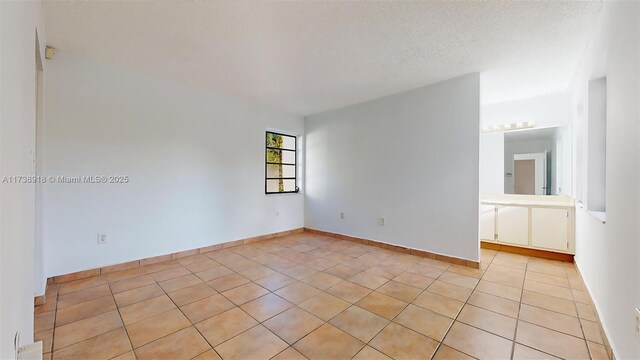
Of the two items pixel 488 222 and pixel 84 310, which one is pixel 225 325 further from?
pixel 488 222

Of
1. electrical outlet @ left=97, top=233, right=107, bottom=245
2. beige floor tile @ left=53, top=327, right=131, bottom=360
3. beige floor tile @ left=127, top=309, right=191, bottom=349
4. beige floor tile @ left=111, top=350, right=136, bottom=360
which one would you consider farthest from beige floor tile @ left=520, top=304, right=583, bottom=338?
electrical outlet @ left=97, top=233, right=107, bottom=245

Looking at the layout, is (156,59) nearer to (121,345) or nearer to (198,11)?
(198,11)

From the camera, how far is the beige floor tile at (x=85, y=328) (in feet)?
5.81

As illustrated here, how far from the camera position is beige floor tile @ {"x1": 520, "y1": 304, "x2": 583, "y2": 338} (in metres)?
1.89

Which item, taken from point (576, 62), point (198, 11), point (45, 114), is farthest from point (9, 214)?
point (576, 62)

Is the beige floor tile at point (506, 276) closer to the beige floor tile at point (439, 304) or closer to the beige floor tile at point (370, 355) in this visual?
the beige floor tile at point (439, 304)

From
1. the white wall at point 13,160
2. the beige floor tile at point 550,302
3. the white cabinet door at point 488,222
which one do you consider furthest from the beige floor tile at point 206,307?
the white cabinet door at point 488,222

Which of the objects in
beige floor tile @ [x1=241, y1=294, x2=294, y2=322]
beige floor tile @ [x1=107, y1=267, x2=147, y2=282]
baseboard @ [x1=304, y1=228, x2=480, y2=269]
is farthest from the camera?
baseboard @ [x1=304, y1=228, x2=480, y2=269]

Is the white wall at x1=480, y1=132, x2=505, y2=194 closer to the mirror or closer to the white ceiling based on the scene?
the mirror

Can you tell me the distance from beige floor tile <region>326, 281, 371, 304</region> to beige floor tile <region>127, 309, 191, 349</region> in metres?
1.29

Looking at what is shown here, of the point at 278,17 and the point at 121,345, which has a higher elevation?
the point at 278,17

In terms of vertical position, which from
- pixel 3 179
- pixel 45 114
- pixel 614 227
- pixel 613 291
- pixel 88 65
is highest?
pixel 88 65

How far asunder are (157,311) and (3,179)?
5.37ft

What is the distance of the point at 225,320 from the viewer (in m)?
2.02
